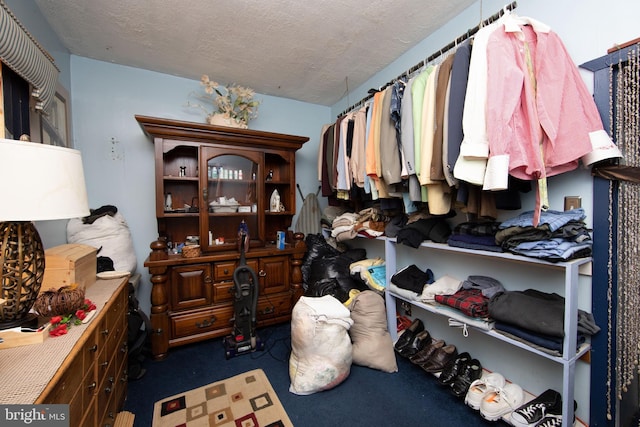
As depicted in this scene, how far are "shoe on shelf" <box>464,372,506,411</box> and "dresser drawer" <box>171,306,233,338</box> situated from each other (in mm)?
1834

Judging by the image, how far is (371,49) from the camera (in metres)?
2.17

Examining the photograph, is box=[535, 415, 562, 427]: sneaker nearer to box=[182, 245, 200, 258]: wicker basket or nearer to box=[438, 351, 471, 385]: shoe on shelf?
box=[438, 351, 471, 385]: shoe on shelf

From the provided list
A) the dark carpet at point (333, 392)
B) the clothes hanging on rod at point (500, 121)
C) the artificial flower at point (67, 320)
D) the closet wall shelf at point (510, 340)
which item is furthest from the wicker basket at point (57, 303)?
the closet wall shelf at point (510, 340)

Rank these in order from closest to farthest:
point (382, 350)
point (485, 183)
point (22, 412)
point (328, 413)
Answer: point (22, 412) → point (485, 183) → point (328, 413) → point (382, 350)

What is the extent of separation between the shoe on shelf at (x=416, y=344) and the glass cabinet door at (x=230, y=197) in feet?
5.11

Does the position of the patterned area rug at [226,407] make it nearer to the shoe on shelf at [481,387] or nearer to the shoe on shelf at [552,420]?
the shoe on shelf at [481,387]

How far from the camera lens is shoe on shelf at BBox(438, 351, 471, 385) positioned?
1660 mm

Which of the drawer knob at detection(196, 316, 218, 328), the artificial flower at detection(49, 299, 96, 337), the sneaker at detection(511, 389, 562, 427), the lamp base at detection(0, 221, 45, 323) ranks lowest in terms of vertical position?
the sneaker at detection(511, 389, 562, 427)

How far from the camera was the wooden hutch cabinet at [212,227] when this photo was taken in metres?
2.13

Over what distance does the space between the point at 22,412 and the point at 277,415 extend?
3.96 ft

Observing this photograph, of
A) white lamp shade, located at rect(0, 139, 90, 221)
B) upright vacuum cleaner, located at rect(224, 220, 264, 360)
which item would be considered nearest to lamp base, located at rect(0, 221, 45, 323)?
white lamp shade, located at rect(0, 139, 90, 221)

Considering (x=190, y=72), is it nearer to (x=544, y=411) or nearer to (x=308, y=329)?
(x=308, y=329)

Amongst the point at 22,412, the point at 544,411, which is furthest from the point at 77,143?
the point at 544,411

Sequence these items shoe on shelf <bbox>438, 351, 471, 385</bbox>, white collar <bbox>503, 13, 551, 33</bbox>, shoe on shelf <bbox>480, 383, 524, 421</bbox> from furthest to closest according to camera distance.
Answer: shoe on shelf <bbox>438, 351, 471, 385</bbox>
shoe on shelf <bbox>480, 383, 524, 421</bbox>
white collar <bbox>503, 13, 551, 33</bbox>
